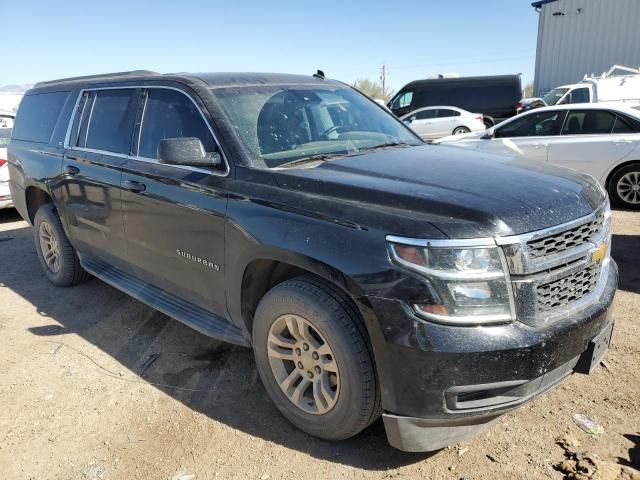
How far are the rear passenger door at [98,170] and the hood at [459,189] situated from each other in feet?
5.57

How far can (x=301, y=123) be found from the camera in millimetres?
3428

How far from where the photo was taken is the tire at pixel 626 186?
7.75 m

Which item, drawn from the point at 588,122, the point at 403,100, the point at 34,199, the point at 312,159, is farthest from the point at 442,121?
the point at 312,159

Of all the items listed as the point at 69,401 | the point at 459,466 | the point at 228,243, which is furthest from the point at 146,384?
the point at 459,466

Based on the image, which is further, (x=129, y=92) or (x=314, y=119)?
(x=129, y=92)

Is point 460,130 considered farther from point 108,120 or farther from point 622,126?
point 108,120

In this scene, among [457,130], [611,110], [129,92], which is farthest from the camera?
[457,130]

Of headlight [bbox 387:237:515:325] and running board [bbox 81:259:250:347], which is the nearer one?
headlight [bbox 387:237:515:325]

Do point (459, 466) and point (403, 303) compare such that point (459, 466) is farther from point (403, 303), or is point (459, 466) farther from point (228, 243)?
point (228, 243)

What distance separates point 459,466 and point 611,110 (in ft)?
23.4

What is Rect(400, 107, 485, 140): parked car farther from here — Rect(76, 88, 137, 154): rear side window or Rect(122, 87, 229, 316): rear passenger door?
Rect(122, 87, 229, 316): rear passenger door

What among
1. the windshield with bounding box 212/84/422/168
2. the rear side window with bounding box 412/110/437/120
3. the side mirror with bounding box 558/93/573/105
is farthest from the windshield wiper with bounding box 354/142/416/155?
the rear side window with bounding box 412/110/437/120

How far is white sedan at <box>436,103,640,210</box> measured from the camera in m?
7.77

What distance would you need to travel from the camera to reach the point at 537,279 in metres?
2.26
